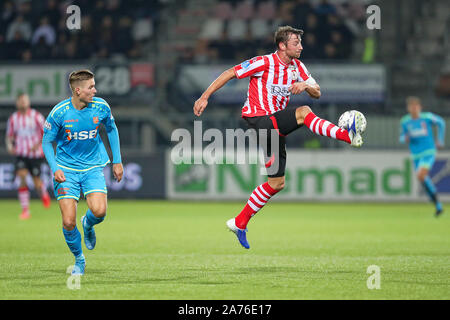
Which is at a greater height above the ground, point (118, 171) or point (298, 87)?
point (298, 87)

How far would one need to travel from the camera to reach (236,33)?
868 inches

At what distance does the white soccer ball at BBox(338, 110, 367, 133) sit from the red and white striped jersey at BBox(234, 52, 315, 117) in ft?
3.47

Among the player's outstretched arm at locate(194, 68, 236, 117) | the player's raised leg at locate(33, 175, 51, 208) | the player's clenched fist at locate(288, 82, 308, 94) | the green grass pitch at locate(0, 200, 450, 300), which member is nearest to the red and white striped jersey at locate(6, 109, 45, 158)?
the player's raised leg at locate(33, 175, 51, 208)

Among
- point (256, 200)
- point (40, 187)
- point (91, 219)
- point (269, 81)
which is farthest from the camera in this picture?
point (40, 187)

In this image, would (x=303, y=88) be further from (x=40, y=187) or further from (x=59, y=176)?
(x=40, y=187)

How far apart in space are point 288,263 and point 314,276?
44.1 inches

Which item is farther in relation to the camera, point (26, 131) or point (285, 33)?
point (26, 131)

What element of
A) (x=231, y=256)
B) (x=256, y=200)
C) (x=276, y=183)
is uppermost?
(x=276, y=183)

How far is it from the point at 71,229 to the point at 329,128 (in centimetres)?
263

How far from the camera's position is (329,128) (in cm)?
800

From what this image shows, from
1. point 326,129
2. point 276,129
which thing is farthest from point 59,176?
point 326,129

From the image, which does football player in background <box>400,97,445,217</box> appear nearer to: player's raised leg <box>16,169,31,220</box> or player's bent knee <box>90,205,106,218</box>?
player's raised leg <box>16,169,31,220</box>

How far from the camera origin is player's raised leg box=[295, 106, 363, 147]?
25.2ft

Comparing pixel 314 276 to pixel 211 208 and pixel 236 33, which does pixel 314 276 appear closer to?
pixel 211 208
